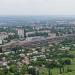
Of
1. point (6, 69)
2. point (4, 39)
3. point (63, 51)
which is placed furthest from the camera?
point (4, 39)

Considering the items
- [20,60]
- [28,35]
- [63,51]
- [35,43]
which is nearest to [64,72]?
[20,60]

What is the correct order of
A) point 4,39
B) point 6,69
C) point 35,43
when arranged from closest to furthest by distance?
point 6,69 → point 35,43 → point 4,39

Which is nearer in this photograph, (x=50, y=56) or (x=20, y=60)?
(x=20, y=60)

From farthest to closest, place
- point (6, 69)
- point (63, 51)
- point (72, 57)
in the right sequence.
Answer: point (63, 51) < point (72, 57) < point (6, 69)

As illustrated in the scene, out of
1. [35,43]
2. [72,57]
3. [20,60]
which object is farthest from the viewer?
[35,43]

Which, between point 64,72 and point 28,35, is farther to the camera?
point 28,35

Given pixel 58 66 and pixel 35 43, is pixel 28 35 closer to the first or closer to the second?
pixel 35 43

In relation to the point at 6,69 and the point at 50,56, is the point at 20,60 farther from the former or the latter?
the point at 6,69

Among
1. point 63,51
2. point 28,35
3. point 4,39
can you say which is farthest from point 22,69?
point 28,35
